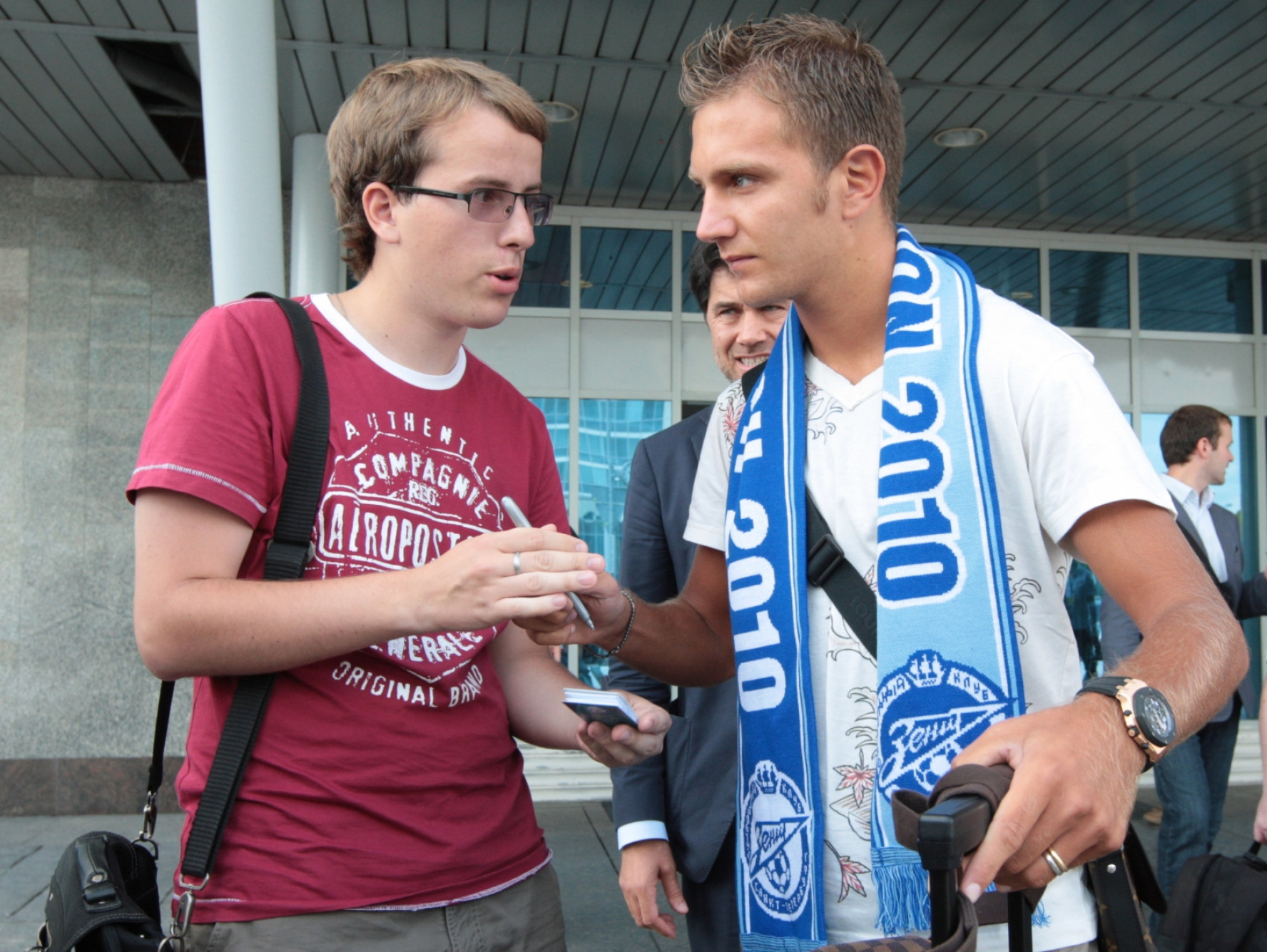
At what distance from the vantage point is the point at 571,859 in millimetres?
6309

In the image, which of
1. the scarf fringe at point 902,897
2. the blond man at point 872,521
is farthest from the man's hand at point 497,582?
the scarf fringe at point 902,897

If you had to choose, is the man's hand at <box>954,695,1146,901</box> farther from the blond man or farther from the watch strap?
the blond man

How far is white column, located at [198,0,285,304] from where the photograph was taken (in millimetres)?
4543

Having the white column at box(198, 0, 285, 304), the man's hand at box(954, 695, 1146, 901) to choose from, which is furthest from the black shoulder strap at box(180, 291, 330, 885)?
the white column at box(198, 0, 285, 304)

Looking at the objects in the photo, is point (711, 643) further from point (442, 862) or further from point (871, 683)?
point (442, 862)

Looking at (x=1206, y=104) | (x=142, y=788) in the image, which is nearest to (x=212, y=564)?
(x=142, y=788)

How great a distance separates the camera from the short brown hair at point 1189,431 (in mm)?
5453

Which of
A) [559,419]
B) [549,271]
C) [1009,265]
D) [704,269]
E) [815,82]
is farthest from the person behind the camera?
[1009,265]

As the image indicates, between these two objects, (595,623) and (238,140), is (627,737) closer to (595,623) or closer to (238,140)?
(595,623)

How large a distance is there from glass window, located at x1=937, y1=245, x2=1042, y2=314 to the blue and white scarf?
317 inches

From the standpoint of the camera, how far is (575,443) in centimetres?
864

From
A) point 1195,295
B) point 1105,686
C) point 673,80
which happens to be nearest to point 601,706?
point 1105,686

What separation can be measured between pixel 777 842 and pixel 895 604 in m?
0.47

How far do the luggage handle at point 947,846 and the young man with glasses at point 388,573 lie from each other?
72 centimetres
